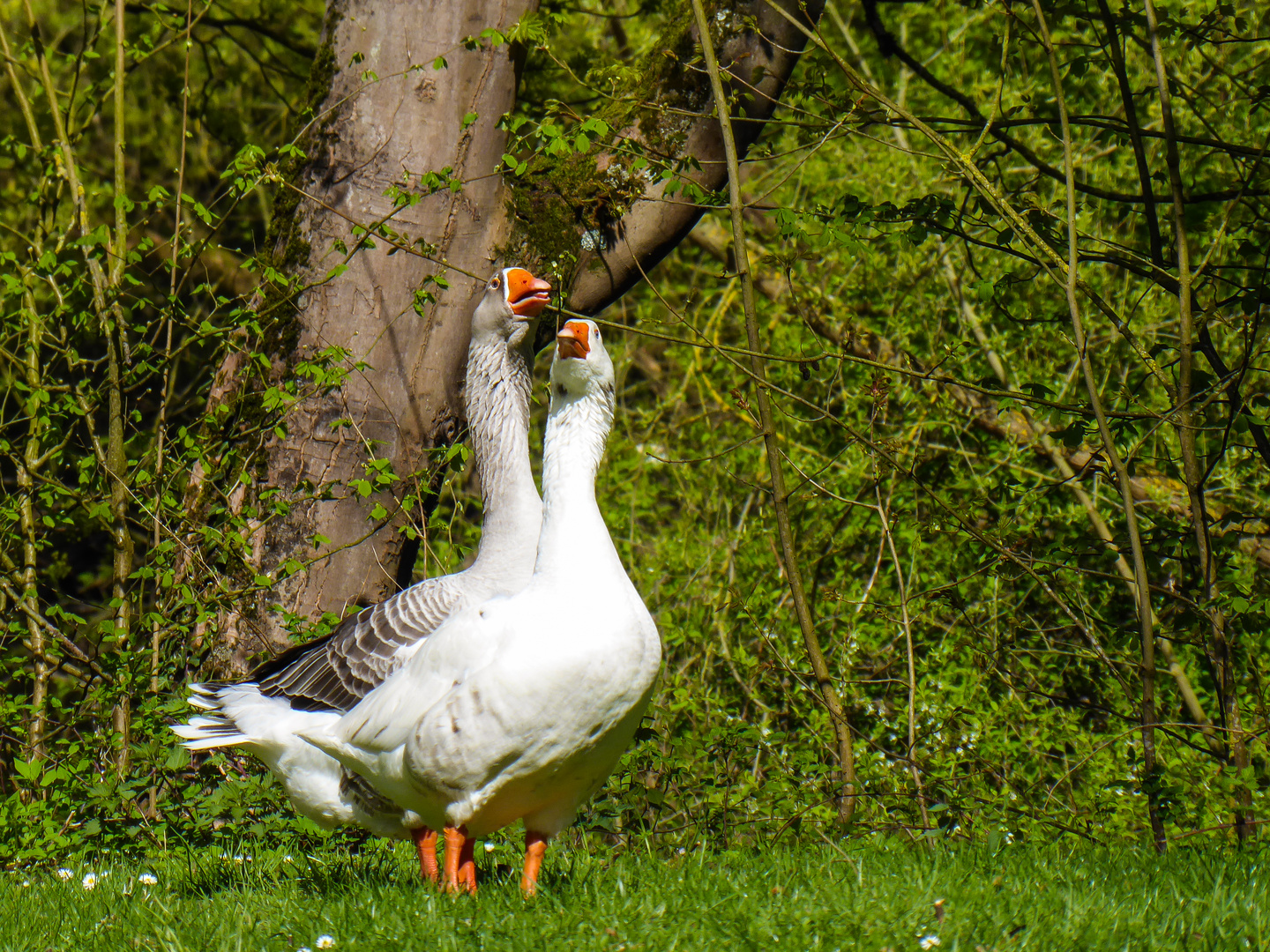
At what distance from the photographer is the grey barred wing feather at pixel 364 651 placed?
472cm

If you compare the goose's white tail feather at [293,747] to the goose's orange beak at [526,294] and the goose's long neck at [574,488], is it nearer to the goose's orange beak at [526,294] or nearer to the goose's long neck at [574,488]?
the goose's long neck at [574,488]

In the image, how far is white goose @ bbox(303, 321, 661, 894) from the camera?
12.8 feet

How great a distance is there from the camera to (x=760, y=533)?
870cm

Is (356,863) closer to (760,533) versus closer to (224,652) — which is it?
(224,652)

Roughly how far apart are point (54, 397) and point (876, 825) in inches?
188

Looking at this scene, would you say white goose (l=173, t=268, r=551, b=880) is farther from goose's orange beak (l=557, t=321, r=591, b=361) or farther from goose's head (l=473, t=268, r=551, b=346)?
goose's orange beak (l=557, t=321, r=591, b=361)

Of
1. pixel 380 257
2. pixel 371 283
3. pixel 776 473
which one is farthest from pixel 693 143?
pixel 776 473

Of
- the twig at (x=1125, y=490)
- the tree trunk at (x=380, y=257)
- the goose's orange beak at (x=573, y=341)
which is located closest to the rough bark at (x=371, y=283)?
the tree trunk at (x=380, y=257)

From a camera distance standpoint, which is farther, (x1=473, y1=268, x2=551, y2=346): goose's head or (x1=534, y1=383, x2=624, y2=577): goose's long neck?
(x1=473, y1=268, x2=551, y2=346): goose's head

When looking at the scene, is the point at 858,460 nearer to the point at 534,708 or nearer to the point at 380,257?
the point at 380,257

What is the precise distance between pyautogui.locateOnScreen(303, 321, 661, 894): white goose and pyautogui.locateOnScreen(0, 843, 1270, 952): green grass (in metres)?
0.35

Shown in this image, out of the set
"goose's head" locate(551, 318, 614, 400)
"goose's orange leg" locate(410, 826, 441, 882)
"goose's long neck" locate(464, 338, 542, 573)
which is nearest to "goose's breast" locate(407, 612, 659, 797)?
"goose's orange leg" locate(410, 826, 441, 882)

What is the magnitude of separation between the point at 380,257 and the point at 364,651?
2.46 m

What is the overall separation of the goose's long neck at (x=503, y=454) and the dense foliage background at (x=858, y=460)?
2.10 feet
